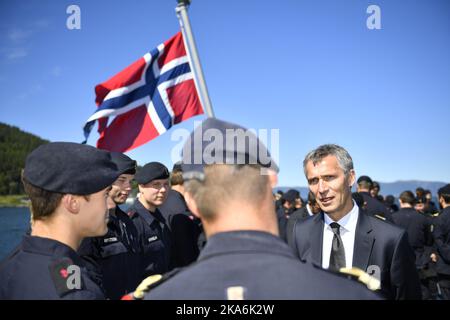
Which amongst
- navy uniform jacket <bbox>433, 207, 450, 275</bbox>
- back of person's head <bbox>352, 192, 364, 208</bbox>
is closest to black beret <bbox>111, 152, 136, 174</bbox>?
back of person's head <bbox>352, 192, 364, 208</bbox>

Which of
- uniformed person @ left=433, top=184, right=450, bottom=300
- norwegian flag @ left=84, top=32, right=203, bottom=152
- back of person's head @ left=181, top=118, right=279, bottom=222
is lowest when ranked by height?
uniformed person @ left=433, top=184, right=450, bottom=300

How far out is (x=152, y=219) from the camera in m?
5.18

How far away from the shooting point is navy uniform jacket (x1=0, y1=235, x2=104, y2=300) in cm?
175

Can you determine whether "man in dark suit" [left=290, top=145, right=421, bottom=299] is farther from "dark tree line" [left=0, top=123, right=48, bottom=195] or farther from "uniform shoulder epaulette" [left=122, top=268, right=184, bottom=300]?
"dark tree line" [left=0, top=123, right=48, bottom=195]

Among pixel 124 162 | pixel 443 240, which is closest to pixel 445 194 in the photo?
pixel 443 240

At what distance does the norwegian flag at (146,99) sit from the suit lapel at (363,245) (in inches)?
100.0

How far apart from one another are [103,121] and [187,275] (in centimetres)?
356

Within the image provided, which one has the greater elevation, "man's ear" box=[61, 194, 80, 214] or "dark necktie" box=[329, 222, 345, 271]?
"man's ear" box=[61, 194, 80, 214]

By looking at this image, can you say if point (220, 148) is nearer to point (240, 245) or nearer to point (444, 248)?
point (240, 245)

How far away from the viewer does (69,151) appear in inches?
80.5

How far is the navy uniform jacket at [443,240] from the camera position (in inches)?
268

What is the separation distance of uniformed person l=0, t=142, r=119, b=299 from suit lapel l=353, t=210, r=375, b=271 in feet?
6.64
